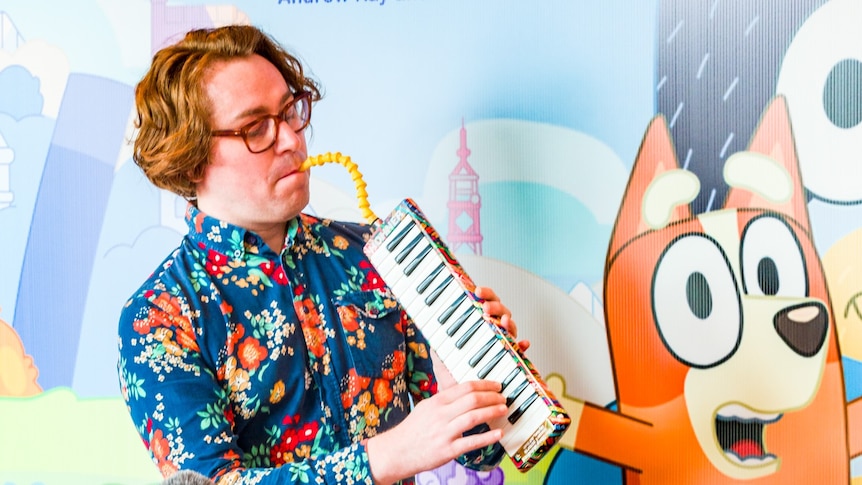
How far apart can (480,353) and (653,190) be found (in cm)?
80

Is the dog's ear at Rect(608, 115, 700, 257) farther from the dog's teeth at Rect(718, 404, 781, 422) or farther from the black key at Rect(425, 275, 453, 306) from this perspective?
the black key at Rect(425, 275, 453, 306)

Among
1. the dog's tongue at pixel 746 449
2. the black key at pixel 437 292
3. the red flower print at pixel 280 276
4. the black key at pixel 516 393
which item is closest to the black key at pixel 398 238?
the black key at pixel 437 292

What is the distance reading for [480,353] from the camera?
1.49 metres

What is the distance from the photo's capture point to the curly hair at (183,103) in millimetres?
1599

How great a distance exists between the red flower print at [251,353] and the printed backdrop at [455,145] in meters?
0.74

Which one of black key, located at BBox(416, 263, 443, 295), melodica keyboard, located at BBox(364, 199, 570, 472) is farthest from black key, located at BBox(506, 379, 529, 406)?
black key, located at BBox(416, 263, 443, 295)

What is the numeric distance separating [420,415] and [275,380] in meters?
0.31

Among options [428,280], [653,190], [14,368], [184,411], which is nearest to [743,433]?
[653,190]

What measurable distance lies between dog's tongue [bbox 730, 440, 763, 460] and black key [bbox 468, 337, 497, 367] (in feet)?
2.90

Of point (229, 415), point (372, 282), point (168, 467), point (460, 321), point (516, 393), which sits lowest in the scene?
point (168, 467)

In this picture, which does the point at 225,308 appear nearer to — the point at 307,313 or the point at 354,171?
the point at 307,313

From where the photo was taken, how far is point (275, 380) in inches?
61.8

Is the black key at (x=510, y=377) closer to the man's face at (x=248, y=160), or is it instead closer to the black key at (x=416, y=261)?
the black key at (x=416, y=261)

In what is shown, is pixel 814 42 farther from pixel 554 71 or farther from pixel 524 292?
pixel 524 292
